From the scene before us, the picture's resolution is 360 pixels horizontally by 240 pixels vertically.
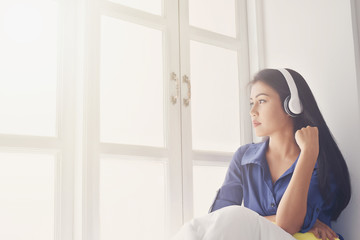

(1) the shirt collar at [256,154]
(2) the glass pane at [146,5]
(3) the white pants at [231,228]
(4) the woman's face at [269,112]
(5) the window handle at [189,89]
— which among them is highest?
(2) the glass pane at [146,5]

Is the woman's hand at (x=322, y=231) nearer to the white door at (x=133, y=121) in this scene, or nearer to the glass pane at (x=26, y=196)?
the white door at (x=133, y=121)

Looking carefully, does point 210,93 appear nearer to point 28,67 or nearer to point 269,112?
point 269,112

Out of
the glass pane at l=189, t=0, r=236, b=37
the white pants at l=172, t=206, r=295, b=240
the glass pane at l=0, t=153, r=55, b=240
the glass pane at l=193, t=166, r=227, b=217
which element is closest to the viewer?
the white pants at l=172, t=206, r=295, b=240

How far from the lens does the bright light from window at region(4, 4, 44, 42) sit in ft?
6.01

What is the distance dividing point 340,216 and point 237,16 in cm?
102

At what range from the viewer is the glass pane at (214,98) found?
2.30 metres

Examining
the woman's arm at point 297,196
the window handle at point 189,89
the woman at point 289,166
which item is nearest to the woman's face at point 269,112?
the woman at point 289,166

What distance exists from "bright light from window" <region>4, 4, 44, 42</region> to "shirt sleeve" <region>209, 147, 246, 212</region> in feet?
2.93

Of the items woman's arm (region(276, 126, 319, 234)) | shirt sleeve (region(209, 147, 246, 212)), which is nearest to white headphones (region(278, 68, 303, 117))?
woman's arm (region(276, 126, 319, 234))

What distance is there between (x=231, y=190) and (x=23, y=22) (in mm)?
989

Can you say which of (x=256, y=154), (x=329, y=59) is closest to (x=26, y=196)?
(x=256, y=154)

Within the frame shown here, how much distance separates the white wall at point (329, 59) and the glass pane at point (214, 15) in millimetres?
194

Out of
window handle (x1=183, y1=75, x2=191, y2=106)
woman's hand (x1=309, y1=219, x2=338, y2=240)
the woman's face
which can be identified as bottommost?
woman's hand (x1=309, y1=219, x2=338, y2=240)

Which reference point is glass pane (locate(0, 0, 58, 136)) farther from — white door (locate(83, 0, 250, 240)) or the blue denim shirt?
the blue denim shirt
